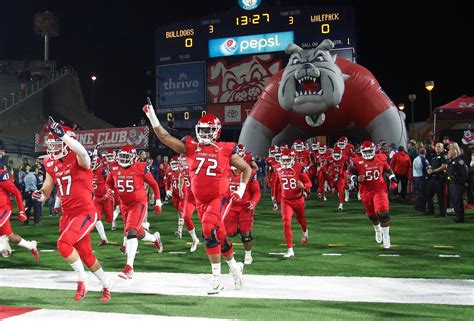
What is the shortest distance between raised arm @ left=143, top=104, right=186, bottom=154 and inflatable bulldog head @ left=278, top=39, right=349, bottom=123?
1561 centimetres

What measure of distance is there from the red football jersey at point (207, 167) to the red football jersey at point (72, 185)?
4.14 feet

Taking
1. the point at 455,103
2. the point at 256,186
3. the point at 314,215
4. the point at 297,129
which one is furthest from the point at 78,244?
the point at 297,129

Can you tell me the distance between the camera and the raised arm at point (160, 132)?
6.49 m

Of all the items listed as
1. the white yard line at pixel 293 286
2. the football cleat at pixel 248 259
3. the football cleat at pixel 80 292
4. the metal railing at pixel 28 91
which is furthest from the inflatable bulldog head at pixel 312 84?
the metal railing at pixel 28 91

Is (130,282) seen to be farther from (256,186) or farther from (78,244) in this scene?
(256,186)

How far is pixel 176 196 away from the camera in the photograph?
13617 mm

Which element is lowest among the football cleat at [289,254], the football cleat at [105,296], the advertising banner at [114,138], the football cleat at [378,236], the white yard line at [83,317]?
the white yard line at [83,317]

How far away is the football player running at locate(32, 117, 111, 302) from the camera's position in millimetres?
6293

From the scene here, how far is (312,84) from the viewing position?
869 inches

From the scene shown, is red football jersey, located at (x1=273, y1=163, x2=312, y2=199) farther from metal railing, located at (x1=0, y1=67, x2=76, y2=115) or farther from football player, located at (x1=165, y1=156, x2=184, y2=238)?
metal railing, located at (x1=0, y1=67, x2=76, y2=115)

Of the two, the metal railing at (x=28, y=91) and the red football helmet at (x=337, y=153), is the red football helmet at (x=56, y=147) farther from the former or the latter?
the metal railing at (x=28, y=91)

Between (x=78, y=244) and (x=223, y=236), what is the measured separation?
5.59ft

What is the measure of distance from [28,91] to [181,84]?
14624mm

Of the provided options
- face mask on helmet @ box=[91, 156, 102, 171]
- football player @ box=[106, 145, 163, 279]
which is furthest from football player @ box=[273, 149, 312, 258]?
face mask on helmet @ box=[91, 156, 102, 171]
